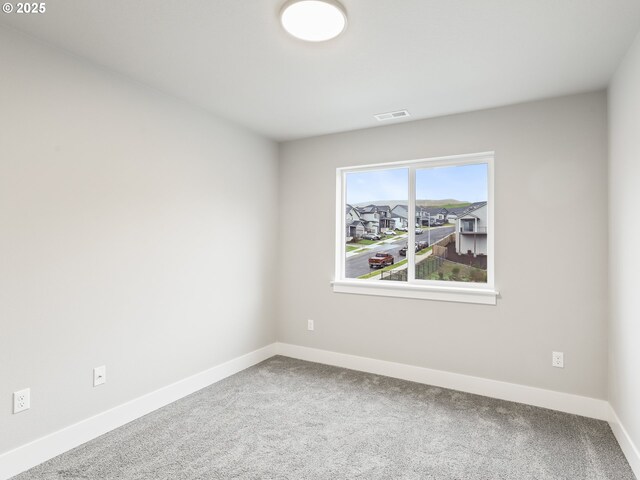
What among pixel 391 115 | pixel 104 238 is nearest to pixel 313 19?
pixel 391 115

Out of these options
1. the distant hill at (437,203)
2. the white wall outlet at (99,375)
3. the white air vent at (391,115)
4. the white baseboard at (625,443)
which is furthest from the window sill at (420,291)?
the white wall outlet at (99,375)

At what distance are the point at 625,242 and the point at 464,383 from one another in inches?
65.5

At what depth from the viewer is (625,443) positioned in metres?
2.20

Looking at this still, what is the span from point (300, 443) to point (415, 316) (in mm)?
1605

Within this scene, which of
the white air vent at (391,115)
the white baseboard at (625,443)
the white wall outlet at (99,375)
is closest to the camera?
the white baseboard at (625,443)

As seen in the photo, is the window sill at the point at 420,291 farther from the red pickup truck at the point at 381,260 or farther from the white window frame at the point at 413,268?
the red pickup truck at the point at 381,260

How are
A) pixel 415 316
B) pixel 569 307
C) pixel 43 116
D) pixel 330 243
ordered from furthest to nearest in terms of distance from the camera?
pixel 330 243, pixel 415 316, pixel 569 307, pixel 43 116

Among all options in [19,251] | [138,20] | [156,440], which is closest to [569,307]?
[156,440]

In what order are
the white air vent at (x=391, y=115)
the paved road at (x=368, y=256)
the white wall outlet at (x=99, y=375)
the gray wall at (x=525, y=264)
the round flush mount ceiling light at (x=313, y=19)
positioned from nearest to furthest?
the round flush mount ceiling light at (x=313, y=19), the white wall outlet at (x=99, y=375), the gray wall at (x=525, y=264), the white air vent at (x=391, y=115), the paved road at (x=368, y=256)

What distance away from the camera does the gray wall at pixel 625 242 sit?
2.06 metres

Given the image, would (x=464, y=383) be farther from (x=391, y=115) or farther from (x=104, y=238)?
(x=104, y=238)

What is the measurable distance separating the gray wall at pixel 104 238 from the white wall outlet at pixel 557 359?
9.02 ft

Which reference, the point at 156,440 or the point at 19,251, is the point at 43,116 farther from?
the point at 156,440

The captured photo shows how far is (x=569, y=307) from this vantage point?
110 inches
